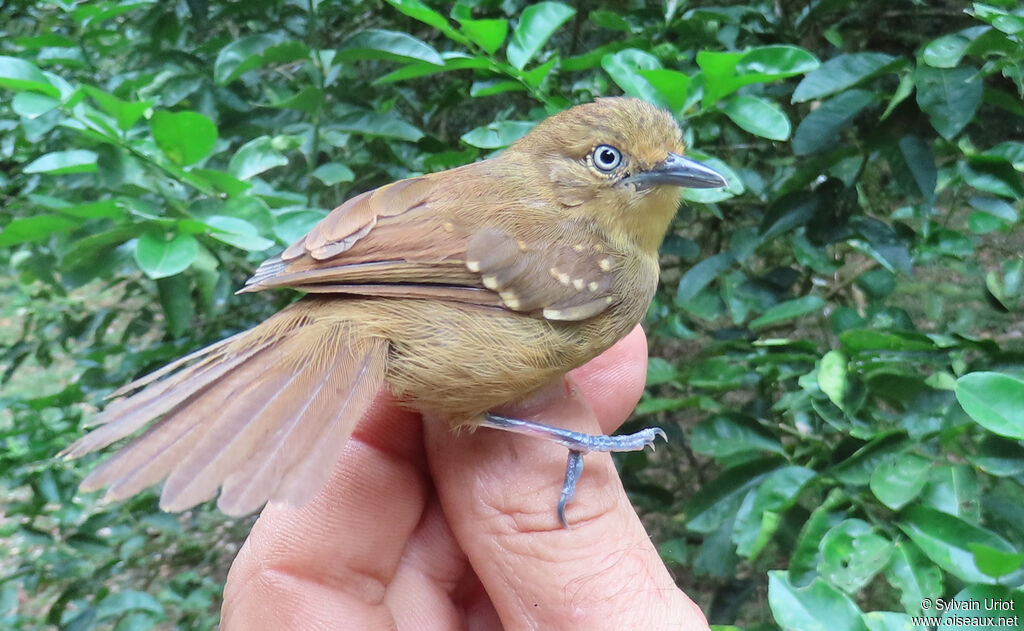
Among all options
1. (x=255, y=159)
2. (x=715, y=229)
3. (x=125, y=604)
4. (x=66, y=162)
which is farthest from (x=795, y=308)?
(x=125, y=604)

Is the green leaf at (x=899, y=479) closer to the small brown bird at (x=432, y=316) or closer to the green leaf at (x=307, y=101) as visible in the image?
the small brown bird at (x=432, y=316)

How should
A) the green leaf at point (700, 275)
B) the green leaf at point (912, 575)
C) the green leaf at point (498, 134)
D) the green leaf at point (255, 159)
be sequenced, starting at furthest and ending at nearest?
the green leaf at point (700, 275) < the green leaf at point (498, 134) < the green leaf at point (255, 159) < the green leaf at point (912, 575)

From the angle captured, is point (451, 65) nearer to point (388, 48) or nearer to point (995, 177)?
point (388, 48)

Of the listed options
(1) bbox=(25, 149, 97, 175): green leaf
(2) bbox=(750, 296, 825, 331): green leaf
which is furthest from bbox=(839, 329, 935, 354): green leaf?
(1) bbox=(25, 149, 97, 175): green leaf

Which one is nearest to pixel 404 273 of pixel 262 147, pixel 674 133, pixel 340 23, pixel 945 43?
pixel 262 147

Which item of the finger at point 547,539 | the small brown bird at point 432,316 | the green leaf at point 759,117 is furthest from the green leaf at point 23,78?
the green leaf at point 759,117

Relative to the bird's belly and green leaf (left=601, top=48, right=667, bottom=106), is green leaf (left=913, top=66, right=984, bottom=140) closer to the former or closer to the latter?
green leaf (left=601, top=48, right=667, bottom=106)

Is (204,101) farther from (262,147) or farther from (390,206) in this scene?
(390,206)
